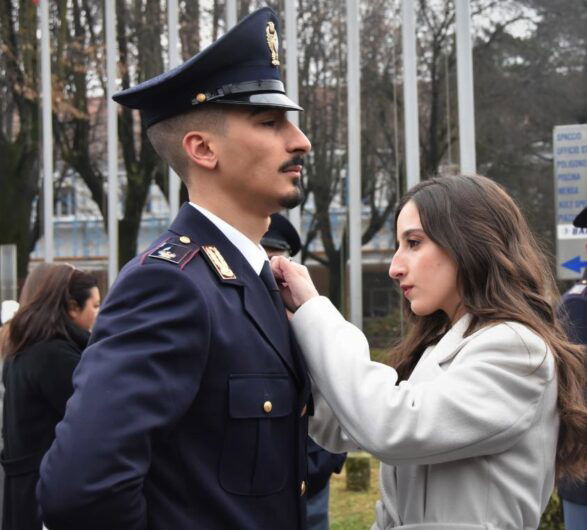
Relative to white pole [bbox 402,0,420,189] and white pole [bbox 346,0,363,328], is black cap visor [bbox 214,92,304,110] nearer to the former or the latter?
white pole [bbox 402,0,420,189]

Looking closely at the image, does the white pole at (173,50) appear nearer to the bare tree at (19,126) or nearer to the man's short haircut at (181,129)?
the bare tree at (19,126)

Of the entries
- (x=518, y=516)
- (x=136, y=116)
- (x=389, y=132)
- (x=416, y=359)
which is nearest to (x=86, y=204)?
(x=136, y=116)

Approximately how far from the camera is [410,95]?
6.71 m

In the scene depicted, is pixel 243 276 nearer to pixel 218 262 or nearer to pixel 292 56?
pixel 218 262

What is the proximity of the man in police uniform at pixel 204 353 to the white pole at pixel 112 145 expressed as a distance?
18.5 feet

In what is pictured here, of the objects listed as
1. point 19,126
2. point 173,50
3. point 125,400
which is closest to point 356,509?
point 173,50

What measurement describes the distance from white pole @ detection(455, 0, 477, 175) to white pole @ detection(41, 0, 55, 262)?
341cm

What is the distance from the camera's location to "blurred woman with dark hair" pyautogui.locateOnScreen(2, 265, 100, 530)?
12.9 ft

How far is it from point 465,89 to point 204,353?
16.8 ft

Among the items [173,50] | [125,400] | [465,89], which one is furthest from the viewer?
[173,50]

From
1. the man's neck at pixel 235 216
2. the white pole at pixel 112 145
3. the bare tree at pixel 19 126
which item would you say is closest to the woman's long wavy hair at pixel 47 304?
the man's neck at pixel 235 216

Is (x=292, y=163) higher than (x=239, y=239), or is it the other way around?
(x=292, y=163)

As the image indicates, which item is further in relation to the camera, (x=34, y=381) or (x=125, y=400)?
(x=34, y=381)

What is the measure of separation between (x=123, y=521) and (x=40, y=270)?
2.81 meters
